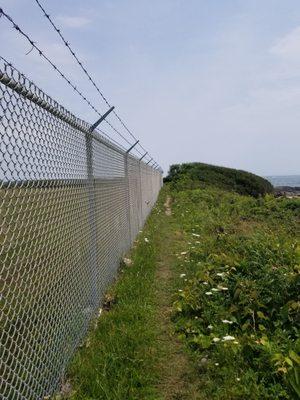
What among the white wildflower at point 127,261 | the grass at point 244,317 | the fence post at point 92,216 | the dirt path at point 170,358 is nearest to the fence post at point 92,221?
the fence post at point 92,216

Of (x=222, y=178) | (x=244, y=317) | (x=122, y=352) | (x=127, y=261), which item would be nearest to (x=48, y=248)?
(x=122, y=352)

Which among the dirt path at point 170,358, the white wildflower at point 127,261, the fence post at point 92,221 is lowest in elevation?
the dirt path at point 170,358

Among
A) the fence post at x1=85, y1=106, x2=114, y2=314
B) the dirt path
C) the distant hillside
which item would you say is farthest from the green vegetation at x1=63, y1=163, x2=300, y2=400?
the distant hillside

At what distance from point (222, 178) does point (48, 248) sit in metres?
33.6

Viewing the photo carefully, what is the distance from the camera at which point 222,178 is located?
3634cm

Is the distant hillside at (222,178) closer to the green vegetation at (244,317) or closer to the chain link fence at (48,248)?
→ the green vegetation at (244,317)

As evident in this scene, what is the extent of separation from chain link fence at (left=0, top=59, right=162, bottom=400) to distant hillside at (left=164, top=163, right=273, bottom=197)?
28.5 metres

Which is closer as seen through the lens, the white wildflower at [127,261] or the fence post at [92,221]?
the fence post at [92,221]

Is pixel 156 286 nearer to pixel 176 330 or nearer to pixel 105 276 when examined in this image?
pixel 105 276

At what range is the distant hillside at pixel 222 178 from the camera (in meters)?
34.7

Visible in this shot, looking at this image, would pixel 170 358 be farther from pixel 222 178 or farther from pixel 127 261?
pixel 222 178

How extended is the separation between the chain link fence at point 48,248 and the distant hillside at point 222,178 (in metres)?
28.5

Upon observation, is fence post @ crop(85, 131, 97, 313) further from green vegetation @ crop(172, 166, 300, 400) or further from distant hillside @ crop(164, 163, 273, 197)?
distant hillside @ crop(164, 163, 273, 197)

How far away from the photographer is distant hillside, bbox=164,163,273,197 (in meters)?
34.7
